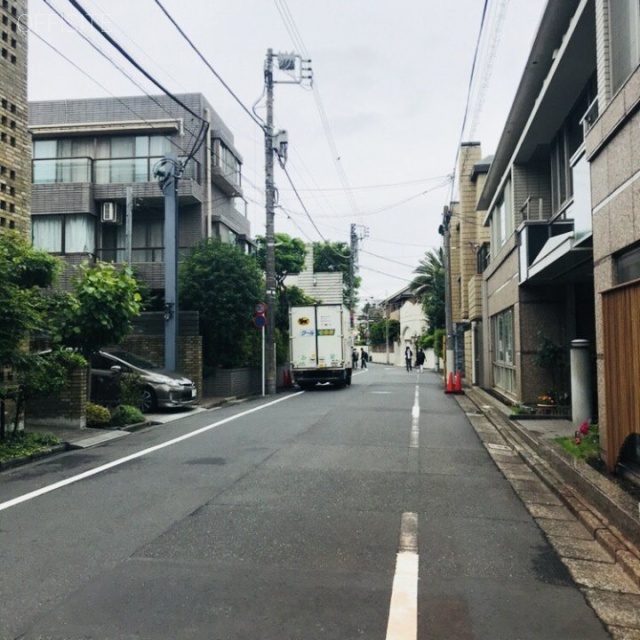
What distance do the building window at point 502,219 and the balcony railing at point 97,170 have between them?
1168cm

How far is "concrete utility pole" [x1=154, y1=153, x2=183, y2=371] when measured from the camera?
59.8ft

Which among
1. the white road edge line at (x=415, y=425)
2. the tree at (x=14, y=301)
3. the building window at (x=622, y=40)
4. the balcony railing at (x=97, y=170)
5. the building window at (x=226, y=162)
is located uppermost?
the building window at (x=226, y=162)

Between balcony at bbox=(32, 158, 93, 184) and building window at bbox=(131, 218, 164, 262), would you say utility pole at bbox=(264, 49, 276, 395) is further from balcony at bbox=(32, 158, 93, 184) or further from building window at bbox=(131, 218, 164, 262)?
balcony at bbox=(32, 158, 93, 184)

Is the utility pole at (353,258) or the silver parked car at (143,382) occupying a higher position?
the utility pole at (353,258)

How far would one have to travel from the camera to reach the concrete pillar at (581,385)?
10.6 metres

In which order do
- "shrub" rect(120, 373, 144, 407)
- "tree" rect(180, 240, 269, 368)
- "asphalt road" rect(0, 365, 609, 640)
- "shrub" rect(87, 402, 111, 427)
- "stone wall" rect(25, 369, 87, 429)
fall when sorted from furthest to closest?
"tree" rect(180, 240, 269, 368)
"shrub" rect(120, 373, 144, 407)
"shrub" rect(87, 402, 111, 427)
"stone wall" rect(25, 369, 87, 429)
"asphalt road" rect(0, 365, 609, 640)

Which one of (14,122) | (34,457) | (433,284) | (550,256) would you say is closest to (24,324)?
(34,457)

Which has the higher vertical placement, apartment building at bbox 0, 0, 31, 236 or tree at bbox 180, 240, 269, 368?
apartment building at bbox 0, 0, 31, 236

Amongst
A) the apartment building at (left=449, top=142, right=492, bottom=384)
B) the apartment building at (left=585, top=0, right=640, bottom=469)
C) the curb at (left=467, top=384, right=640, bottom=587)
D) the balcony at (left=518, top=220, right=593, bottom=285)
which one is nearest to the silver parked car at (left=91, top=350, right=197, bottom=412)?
the balcony at (left=518, top=220, right=593, bottom=285)

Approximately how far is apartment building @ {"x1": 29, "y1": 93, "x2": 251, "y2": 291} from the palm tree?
70.2 feet

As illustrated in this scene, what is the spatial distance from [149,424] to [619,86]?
10.6 m

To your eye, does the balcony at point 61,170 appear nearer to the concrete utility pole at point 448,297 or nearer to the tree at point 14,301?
the concrete utility pole at point 448,297

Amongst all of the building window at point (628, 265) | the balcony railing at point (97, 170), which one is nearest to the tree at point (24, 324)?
the building window at point (628, 265)

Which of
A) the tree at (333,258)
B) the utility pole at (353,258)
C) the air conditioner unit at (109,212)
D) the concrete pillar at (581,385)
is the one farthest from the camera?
the tree at (333,258)
